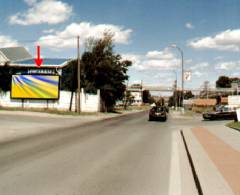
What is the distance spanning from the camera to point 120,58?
44031mm

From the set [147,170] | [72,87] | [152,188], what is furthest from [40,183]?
[72,87]

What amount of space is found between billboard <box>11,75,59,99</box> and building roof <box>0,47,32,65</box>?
10.6m

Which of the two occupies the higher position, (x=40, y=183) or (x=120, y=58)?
(x=120, y=58)

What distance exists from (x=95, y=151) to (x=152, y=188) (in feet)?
15.7

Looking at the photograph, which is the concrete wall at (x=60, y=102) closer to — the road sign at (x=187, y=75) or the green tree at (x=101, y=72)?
the green tree at (x=101, y=72)

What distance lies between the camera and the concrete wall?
37969 millimetres

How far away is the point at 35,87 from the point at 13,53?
20246mm

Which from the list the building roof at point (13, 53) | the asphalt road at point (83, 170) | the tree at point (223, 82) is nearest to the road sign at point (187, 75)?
the asphalt road at point (83, 170)

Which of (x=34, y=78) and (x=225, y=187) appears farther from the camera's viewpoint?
(x=34, y=78)

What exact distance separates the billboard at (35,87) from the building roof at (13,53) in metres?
10.6

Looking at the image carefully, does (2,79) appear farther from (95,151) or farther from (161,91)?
(161,91)

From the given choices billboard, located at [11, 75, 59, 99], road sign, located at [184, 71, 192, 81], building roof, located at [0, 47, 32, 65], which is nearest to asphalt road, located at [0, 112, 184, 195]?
road sign, located at [184, 71, 192, 81]

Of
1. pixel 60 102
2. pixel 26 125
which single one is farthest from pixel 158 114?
pixel 26 125

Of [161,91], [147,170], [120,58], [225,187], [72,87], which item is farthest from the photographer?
[161,91]
